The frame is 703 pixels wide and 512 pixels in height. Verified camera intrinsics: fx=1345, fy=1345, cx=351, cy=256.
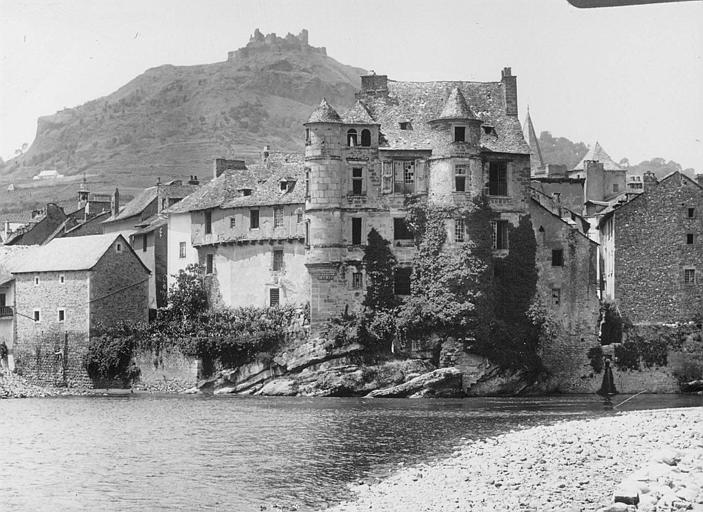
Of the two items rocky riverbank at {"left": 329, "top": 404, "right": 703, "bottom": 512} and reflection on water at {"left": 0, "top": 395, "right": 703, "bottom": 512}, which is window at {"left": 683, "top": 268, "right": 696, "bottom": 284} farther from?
rocky riverbank at {"left": 329, "top": 404, "right": 703, "bottom": 512}

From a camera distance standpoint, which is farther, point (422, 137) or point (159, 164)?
point (159, 164)

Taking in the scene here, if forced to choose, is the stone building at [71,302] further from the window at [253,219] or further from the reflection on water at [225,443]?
the reflection on water at [225,443]

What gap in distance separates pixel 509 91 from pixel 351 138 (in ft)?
27.0

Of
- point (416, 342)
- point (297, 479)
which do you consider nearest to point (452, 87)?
point (416, 342)

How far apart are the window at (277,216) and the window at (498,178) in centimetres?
1127

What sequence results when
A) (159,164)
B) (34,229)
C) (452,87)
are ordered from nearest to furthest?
(452,87), (34,229), (159,164)

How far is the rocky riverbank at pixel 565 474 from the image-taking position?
23.0m

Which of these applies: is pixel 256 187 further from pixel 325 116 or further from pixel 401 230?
pixel 401 230

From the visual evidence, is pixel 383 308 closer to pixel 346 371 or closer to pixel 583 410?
pixel 346 371

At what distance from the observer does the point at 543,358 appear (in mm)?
62156

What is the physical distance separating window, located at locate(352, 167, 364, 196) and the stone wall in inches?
480

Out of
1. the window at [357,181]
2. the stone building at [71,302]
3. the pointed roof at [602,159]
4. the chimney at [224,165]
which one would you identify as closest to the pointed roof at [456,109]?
the window at [357,181]

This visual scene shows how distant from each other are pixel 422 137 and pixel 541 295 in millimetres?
9274

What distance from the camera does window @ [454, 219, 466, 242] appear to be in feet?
203
